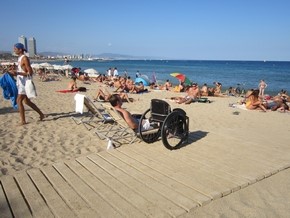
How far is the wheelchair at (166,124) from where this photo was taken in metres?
4.48

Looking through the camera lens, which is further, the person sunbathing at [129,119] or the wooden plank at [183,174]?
the person sunbathing at [129,119]

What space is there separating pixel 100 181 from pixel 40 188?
0.68 metres

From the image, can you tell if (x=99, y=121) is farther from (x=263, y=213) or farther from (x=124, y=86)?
(x=124, y=86)

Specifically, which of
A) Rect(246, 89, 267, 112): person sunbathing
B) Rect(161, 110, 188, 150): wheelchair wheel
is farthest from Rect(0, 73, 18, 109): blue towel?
Rect(246, 89, 267, 112): person sunbathing

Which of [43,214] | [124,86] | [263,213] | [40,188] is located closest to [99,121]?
[40,188]

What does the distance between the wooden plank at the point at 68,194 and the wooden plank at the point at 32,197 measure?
207mm

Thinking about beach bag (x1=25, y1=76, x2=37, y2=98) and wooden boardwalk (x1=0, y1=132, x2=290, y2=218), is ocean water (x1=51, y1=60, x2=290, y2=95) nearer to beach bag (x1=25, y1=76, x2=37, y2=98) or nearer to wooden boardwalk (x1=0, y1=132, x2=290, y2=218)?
beach bag (x1=25, y1=76, x2=37, y2=98)

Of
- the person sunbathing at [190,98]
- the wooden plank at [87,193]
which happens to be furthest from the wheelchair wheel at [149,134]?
the person sunbathing at [190,98]

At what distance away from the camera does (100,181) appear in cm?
333

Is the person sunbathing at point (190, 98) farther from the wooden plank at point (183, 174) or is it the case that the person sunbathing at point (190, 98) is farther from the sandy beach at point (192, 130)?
the wooden plank at point (183, 174)

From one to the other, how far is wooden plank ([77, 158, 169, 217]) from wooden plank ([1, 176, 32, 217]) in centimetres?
91

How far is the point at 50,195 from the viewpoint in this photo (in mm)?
2971

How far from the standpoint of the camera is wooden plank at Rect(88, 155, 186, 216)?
2.72 meters

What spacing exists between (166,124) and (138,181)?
4.14 feet
